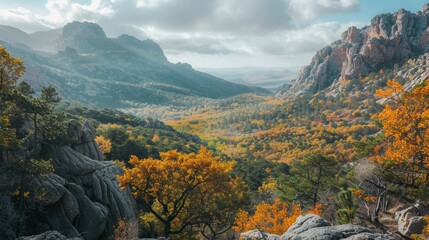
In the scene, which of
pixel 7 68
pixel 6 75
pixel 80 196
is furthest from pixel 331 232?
pixel 7 68

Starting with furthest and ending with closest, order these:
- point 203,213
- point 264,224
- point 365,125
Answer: point 365,125 < point 264,224 < point 203,213

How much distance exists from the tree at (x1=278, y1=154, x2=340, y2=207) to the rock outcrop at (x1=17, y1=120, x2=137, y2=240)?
84.1 ft

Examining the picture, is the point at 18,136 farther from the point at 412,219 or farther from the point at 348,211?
the point at 412,219

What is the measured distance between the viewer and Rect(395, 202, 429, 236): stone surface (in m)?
24.4

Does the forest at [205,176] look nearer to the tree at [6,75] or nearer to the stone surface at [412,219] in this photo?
the tree at [6,75]

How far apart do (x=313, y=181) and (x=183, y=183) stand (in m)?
26.3

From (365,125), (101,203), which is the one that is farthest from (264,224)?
(365,125)

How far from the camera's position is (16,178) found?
24234 millimetres

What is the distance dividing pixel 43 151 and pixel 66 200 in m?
6.76

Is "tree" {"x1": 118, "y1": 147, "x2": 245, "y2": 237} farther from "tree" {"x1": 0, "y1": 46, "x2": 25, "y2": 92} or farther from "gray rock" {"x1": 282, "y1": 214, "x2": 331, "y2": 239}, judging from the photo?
"tree" {"x1": 0, "y1": 46, "x2": 25, "y2": 92}

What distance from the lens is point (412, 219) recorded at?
81.9ft

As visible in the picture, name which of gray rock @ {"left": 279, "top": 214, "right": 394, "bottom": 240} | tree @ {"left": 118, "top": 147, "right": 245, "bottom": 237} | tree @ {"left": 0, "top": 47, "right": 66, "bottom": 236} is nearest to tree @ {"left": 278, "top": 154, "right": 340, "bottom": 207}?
tree @ {"left": 118, "top": 147, "right": 245, "bottom": 237}

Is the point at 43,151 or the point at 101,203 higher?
the point at 43,151

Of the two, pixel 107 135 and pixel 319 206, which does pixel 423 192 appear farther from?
pixel 107 135
